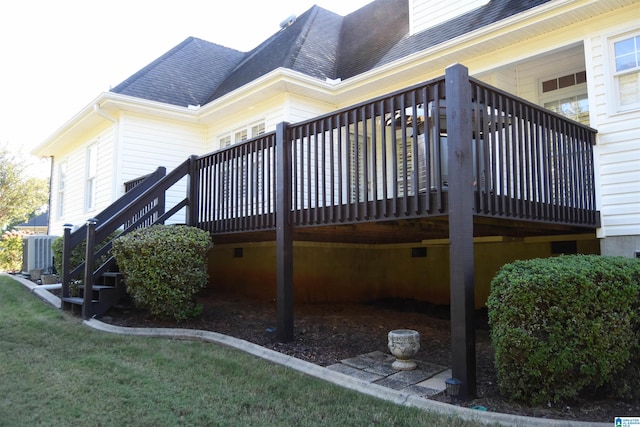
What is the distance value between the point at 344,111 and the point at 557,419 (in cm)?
344

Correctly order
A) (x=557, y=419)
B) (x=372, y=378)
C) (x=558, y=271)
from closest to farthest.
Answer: (x=557, y=419) < (x=558, y=271) < (x=372, y=378)

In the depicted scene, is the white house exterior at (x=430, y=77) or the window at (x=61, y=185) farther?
the window at (x=61, y=185)

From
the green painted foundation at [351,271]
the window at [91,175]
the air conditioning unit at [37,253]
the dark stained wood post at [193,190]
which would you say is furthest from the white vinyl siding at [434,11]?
the air conditioning unit at [37,253]

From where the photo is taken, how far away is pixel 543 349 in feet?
10.7

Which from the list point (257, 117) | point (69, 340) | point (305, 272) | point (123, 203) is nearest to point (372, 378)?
point (69, 340)

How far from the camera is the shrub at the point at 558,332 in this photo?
3.30 metres

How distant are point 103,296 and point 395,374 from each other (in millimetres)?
4196

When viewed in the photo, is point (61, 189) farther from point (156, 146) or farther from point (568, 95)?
point (568, 95)

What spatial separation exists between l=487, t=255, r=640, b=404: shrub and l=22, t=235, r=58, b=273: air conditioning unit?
11.6 metres

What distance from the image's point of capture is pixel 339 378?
3.96 metres

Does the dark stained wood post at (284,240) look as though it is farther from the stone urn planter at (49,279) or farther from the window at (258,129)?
the stone urn planter at (49,279)

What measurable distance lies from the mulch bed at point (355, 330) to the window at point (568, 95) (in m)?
3.84

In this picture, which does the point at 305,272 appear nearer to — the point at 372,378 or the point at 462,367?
the point at 372,378

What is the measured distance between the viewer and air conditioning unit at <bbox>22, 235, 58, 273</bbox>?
11.6 metres
